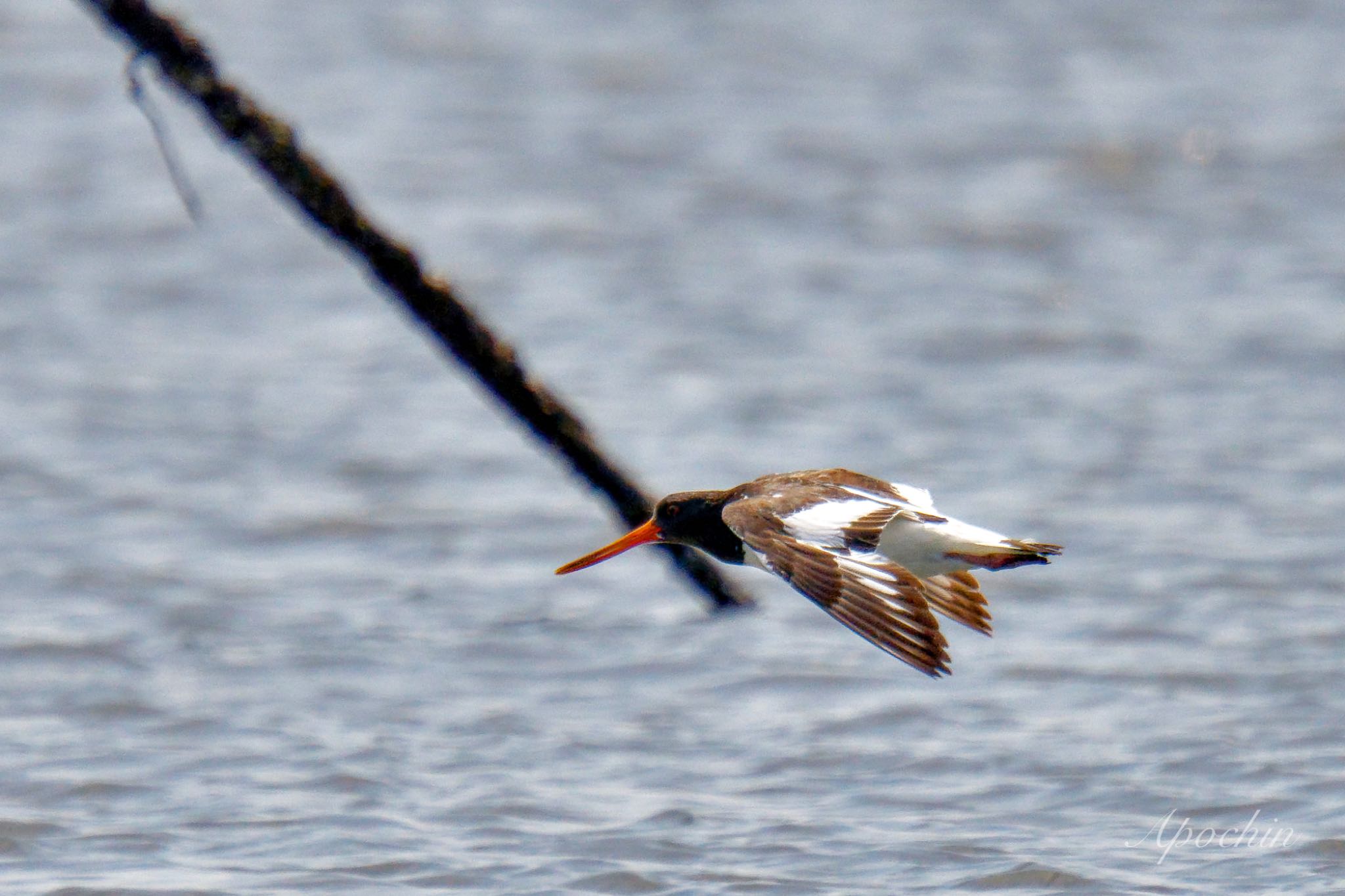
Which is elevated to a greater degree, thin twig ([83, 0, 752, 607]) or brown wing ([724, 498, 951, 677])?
thin twig ([83, 0, 752, 607])

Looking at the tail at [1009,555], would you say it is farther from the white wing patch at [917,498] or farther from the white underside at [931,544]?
the white wing patch at [917,498]

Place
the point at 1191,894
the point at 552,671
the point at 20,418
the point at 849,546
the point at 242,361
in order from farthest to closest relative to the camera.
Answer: the point at 242,361 < the point at 20,418 < the point at 552,671 < the point at 1191,894 < the point at 849,546

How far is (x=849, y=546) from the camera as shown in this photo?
5.39m

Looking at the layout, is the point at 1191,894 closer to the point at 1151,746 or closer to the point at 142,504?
the point at 1151,746

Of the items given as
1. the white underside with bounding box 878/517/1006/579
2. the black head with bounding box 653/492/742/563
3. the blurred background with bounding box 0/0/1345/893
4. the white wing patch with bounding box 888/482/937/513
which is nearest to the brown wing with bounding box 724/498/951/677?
the white underside with bounding box 878/517/1006/579

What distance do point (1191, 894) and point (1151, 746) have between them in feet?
4.27

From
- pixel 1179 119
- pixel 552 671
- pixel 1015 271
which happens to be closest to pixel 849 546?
pixel 552 671

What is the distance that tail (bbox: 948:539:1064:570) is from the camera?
555 cm

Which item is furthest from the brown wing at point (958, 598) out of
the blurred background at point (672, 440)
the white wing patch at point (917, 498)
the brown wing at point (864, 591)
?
the brown wing at point (864, 591)

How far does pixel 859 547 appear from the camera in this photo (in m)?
5.40

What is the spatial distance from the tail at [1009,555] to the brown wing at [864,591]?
409 millimetres
